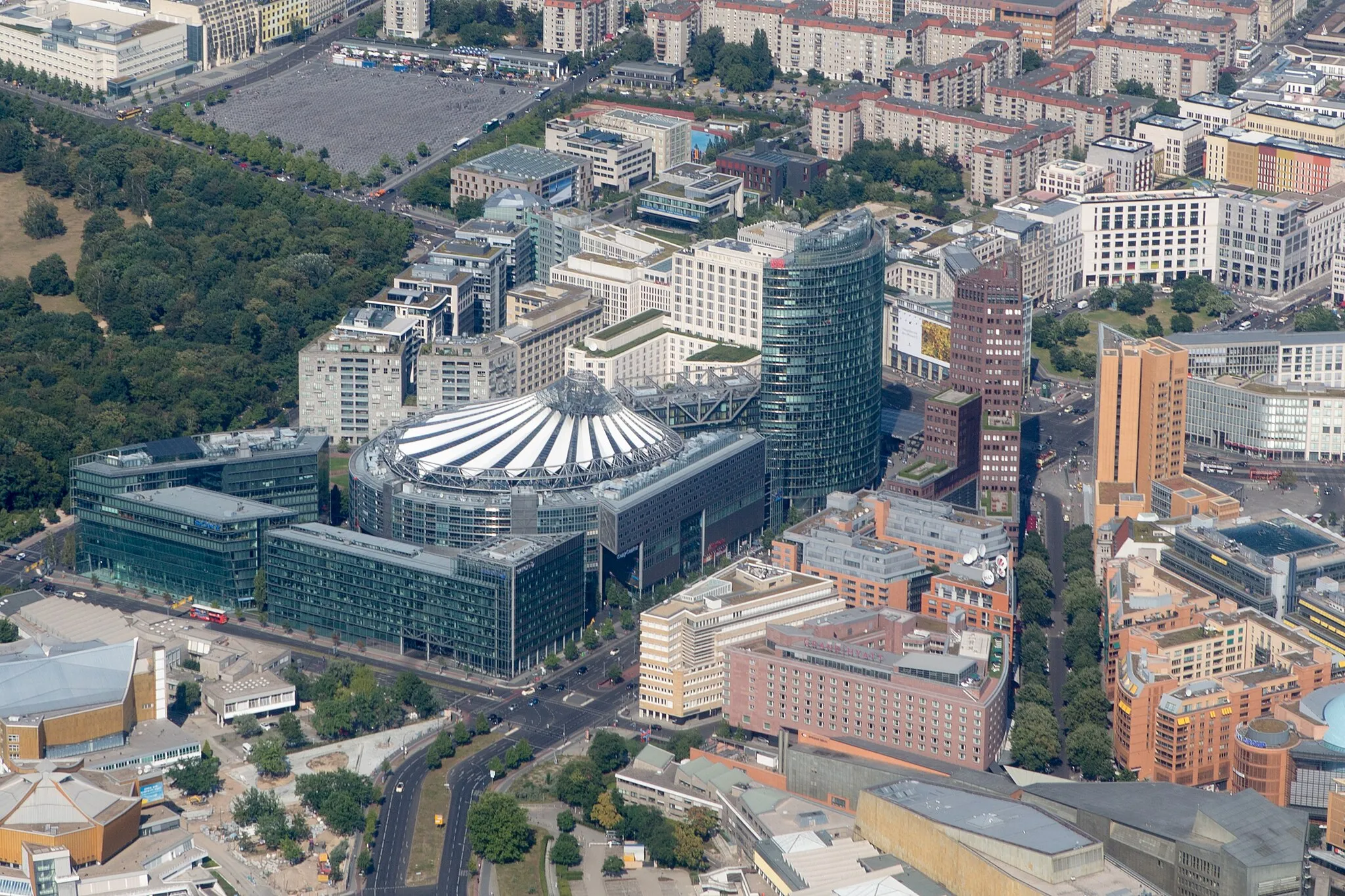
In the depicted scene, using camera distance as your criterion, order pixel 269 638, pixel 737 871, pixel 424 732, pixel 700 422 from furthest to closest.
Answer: pixel 700 422
pixel 269 638
pixel 424 732
pixel 737 871

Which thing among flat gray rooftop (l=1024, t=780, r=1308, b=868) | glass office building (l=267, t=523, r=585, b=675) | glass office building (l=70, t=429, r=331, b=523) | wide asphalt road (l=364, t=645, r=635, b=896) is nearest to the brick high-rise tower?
wide asphalt road (l=364, t=645, r=635, b=896)

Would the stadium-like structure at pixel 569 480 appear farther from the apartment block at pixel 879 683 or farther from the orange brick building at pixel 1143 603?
the orange brick building at pixel 1143 603

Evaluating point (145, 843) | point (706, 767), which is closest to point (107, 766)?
point (145, 843)

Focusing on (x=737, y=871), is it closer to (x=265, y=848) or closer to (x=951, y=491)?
(x=265, y=848)

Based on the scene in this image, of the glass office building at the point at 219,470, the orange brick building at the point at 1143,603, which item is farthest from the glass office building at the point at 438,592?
the orange brick building at the point at 1143,603

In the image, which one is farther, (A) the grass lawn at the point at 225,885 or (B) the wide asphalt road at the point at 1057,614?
(B) the wide asphalt road at the point at 1057,614

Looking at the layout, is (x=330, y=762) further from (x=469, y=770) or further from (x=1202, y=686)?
(x=1202, y=686)
